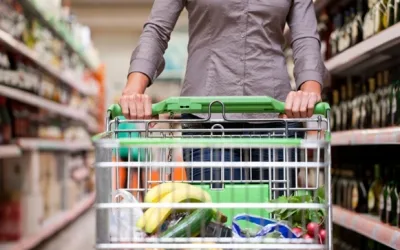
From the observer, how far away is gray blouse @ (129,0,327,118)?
1947 millimetres

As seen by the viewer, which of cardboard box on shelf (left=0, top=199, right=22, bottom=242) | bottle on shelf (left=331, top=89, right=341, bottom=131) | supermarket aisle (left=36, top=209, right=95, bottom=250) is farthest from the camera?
supermarket aisle (left=36, top=209, right=95, bottom=250)

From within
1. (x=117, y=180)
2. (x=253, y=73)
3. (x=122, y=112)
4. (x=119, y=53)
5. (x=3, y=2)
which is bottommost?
(x=117, y=180)

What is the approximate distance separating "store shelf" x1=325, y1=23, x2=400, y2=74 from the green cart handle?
99cm

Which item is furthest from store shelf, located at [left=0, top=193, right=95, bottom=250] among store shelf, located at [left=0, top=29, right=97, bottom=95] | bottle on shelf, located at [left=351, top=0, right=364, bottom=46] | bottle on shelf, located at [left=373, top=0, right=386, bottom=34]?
bottle on shelf, located at [left=373, top=0, right=386, bottom=34]

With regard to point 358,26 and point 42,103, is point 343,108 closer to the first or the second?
point 358,26

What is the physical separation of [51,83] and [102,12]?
6.20 m

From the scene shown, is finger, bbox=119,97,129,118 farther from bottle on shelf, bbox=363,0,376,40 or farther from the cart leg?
bottle on shelf, bbox=363,0,376,40

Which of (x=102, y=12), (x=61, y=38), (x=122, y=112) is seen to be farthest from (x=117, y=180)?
(x=102, y=12)

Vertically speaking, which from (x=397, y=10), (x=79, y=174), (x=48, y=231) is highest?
(x=397, y=10)

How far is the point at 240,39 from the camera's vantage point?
1971mm

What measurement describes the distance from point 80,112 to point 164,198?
7288mm

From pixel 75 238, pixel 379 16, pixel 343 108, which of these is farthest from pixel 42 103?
pixel 379 16

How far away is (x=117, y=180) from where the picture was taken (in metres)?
1.43

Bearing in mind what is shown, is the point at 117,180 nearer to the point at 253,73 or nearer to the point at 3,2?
the point at 253,73
